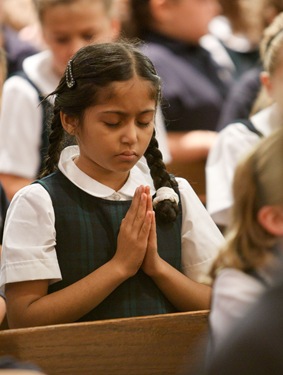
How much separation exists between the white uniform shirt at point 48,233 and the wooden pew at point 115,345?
0.51 feet

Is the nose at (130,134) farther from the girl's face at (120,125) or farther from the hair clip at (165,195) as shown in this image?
the hair clip at (165,195)

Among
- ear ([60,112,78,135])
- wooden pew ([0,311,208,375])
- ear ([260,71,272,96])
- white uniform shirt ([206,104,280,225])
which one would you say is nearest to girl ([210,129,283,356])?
wooden pew ([0,311,208,375])

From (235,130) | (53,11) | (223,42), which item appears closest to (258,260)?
(235,130)

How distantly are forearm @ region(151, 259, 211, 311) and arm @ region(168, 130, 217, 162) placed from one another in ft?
4.00

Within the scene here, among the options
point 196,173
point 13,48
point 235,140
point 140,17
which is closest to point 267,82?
point 235,140

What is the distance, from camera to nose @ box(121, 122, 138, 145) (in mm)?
2111

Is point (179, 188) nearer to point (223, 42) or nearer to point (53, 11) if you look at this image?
point (53, 11)

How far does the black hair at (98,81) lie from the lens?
2164 mm

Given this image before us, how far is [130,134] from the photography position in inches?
83.1

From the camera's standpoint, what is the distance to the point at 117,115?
2.13 m

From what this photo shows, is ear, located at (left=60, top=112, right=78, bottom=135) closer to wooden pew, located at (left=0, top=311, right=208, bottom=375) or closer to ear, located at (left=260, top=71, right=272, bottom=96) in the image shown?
wooden pew, located at (left=0, top=311, right=208, bottom=375)

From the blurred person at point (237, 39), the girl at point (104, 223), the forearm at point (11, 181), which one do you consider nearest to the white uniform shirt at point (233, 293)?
the girl at point (104, 223)

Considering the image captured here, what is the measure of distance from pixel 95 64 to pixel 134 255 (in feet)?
1.41

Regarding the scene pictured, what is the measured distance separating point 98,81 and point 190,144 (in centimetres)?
133
